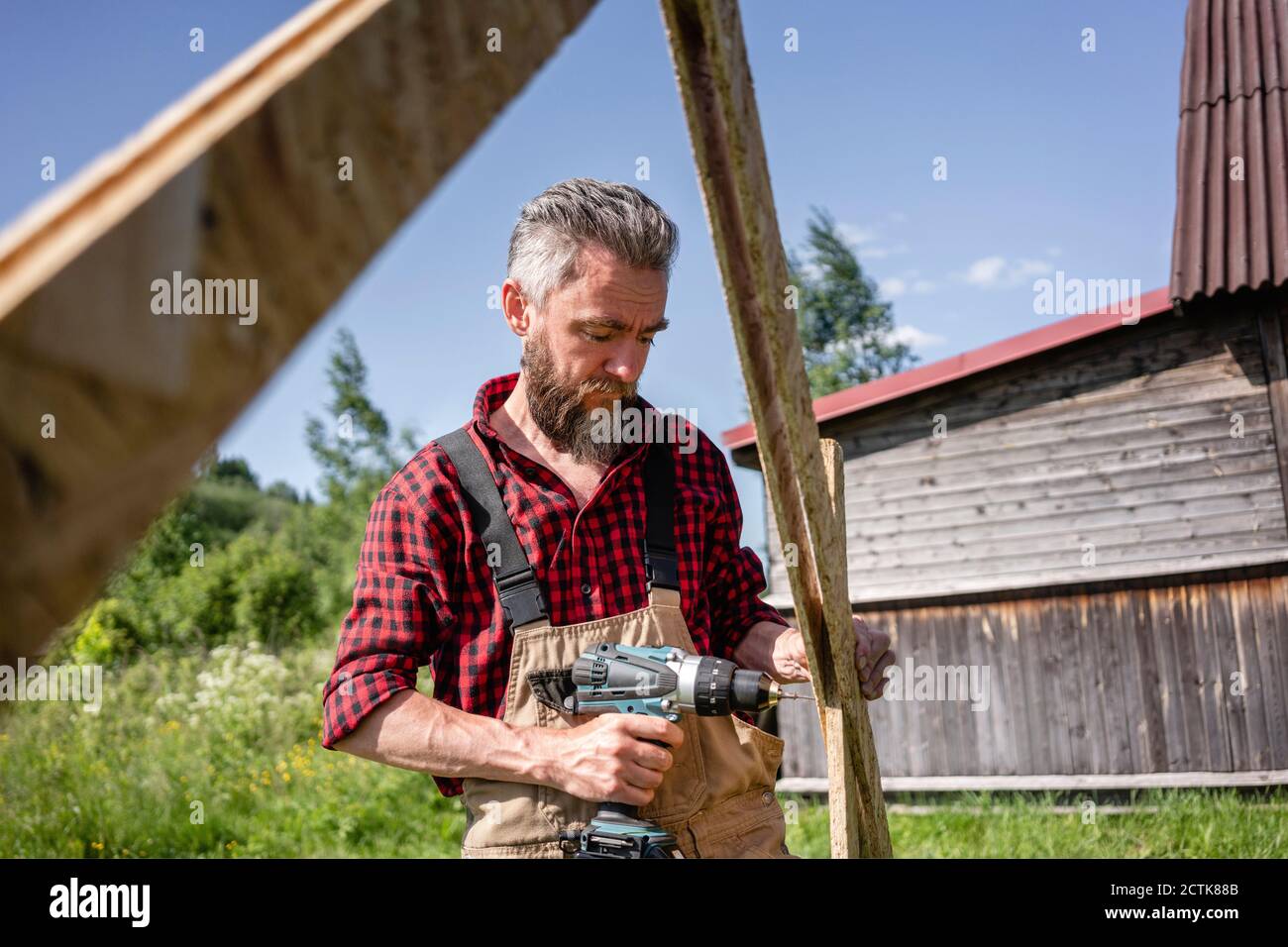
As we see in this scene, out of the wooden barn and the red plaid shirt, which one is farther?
the wooden barn

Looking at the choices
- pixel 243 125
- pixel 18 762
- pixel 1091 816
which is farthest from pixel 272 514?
pixel 243 125

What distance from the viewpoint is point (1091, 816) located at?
7.47 meters

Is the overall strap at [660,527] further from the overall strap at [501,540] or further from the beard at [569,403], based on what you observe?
the overall strap at [501,540]

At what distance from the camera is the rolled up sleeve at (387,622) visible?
201 cm

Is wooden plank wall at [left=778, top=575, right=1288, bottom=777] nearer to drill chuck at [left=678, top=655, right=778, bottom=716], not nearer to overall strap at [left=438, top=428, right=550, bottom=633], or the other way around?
drill chuck at [left=678, top=655, right=778, bottom=716]

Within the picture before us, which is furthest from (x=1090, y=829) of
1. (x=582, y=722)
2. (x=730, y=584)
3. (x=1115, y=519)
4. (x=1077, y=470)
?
(x=582, y=722)

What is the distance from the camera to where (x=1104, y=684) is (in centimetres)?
779

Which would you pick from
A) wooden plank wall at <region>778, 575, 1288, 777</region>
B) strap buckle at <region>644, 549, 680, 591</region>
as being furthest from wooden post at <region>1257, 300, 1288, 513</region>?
strap buckle at <region>644, 549, 680, 591</region>

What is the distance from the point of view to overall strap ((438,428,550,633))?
6.86 ft

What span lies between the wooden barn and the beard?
6.70 m

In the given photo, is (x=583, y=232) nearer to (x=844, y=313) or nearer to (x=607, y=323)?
(x=607, y=323)

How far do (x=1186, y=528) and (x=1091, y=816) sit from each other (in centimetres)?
256

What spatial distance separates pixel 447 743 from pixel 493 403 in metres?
0.98
